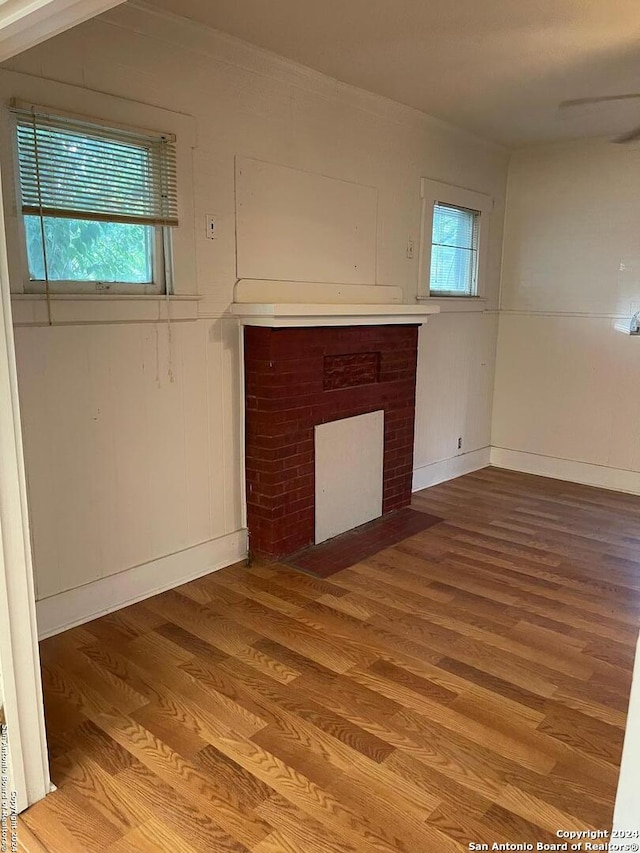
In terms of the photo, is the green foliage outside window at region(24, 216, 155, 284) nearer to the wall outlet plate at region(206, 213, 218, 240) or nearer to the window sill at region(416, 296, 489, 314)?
the wall outlet plate at region(206, 213, 218, 240)

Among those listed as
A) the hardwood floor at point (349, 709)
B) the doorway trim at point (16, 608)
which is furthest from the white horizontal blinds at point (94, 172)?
the hardwood floor at point (349, 709)

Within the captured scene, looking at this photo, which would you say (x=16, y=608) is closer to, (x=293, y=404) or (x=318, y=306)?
(x=293, y=404)

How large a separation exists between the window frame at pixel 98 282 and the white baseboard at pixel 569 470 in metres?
3.55

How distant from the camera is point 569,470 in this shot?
5.05m

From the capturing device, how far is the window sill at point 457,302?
14.8ft

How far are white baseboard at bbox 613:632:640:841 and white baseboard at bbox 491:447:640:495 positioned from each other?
4230 millimetres

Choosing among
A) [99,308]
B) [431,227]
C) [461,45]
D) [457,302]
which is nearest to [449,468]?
[457,302]

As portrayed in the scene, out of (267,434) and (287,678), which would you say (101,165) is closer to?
(267,434)

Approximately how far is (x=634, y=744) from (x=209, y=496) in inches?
98.4

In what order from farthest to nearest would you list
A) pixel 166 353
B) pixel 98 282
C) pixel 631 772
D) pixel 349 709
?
pixel 166 353 → pixel 98 282 → pixel 349 709 → pixel 631 772

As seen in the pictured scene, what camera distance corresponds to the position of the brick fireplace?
3166 mm

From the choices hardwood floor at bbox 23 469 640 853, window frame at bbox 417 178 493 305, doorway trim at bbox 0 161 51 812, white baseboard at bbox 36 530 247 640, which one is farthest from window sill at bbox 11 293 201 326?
window frame at bbox 417 178 493 305

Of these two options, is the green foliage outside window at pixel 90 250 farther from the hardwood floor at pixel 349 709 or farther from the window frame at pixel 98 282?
the hardwood floor at pixel 349 709

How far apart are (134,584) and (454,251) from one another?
11.0ft
